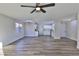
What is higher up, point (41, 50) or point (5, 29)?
point (5, 29)

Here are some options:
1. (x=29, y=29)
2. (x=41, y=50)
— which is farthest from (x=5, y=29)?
(x=29, y=29)

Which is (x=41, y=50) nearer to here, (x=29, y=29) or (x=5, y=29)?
(x=5, y=29)

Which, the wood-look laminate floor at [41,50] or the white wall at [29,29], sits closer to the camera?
the wood-look laminate floor at [41,50]

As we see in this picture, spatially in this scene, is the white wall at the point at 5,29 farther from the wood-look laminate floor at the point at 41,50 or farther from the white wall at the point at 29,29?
the white wall at the point at 29,29

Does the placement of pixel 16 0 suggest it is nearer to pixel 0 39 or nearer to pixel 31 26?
pixel 0 39

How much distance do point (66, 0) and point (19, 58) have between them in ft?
4.61

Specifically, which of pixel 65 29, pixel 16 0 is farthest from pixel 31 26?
pixel 16 0

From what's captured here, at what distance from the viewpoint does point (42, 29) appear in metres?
16.9

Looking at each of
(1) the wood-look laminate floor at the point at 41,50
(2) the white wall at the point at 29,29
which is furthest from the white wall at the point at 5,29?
(2) the white wall at the point at 29,29

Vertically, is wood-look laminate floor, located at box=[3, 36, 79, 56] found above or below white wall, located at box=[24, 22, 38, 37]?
above

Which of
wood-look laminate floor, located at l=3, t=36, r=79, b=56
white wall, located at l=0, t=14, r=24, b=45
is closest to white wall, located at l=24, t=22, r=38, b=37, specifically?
white wall, located at l=0, t=14, r=24, b=45

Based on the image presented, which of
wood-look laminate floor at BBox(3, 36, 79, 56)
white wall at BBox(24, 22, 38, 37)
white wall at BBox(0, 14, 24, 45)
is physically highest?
white wall at BBox(0, 14, 24, 45)

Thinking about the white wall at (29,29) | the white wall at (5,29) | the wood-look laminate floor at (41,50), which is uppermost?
the white wall at (5,29)

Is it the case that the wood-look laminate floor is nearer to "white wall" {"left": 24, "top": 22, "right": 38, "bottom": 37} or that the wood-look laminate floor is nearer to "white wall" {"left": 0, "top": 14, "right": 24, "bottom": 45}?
"white wall" {"left": 0, "top": 14, "right": 24, "bottom": 45}
